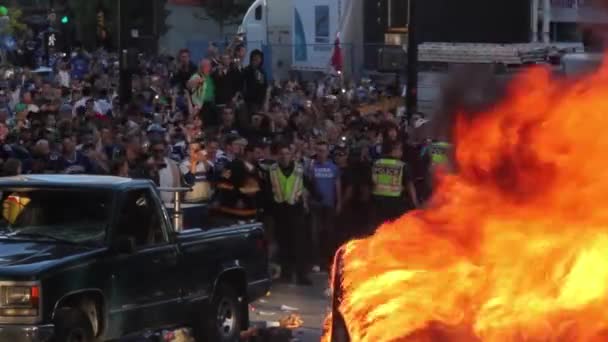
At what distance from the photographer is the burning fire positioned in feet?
19.9

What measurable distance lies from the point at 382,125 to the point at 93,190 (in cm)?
702

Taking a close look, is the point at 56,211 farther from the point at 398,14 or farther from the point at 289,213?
the point at 398,14

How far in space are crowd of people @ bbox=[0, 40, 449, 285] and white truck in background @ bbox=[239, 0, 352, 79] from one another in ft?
34.4

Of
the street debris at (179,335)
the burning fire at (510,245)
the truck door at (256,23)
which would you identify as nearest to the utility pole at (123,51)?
the street debris at (179,335)

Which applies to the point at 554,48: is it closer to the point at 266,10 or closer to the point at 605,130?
the point at 266,10

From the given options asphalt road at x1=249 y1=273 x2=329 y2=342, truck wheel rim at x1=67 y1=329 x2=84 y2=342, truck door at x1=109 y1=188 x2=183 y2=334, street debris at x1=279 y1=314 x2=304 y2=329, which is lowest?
asphalt road at x1=249 y1=273 x2=329 y2=342

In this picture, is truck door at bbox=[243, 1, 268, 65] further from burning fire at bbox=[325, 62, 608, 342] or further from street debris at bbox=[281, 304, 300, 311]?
burning fire at bbox=[325, 62, 608, 342]

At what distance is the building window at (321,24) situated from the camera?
101 ft

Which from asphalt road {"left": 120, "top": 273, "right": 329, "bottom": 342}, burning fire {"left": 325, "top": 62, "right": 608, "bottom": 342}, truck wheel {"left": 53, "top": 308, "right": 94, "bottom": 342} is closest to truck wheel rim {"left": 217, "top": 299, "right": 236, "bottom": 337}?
asphalt road {"left": 120, "top": 273, "right": 329, "bottom": 342}

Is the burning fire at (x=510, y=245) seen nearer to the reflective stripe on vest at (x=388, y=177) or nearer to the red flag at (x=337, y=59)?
the reflective stripe on vest at (x=388, y=177)

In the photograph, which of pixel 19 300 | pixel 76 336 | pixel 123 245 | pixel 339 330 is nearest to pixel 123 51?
pixel 123 245

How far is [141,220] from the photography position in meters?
10.7

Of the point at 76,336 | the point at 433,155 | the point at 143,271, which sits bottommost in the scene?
the point at 76,336

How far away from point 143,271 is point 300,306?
12.2ft
